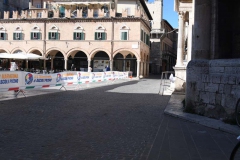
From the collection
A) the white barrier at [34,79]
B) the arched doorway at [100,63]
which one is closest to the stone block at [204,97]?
the white barrier at [34,79]

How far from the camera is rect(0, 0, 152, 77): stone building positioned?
131 ft

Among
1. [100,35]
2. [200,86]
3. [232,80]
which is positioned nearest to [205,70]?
[200,86]

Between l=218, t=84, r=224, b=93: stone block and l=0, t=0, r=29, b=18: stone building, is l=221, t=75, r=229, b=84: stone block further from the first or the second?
l=0, t=0, r=29, b=18: stone building

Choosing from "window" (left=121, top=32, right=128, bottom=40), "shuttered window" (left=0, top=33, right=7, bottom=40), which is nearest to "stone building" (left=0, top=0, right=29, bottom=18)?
"shuttered window" (left=0, top=33, right=7, bottom=40)

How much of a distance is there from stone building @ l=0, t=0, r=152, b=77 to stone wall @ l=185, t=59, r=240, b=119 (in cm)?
3078

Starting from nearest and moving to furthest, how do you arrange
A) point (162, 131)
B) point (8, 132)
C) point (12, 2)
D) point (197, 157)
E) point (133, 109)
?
point (197, 157) → point (8, 132) → point (162, 131) → point (133, 109) → point (12, 2)

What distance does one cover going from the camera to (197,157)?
482 cm

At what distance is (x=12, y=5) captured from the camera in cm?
5109

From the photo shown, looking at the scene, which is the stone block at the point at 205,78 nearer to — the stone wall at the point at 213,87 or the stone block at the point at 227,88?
the stone wall at the point at 213,87

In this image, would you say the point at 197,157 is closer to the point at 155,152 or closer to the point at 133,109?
the point at 155,152

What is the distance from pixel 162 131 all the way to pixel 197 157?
1.96 metres

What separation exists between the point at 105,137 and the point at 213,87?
12.5 feet

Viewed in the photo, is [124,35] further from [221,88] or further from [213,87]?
[221,88]

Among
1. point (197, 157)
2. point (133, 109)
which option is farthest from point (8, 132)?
point (133, 109)
